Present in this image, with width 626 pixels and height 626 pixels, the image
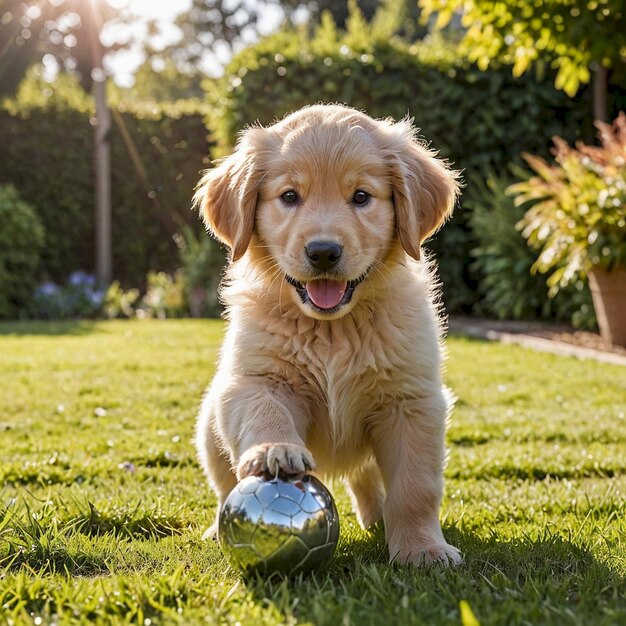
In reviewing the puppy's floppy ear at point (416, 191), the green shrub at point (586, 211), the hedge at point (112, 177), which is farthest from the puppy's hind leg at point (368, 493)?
the hedge at point (112, 177)

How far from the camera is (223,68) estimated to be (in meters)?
10.4

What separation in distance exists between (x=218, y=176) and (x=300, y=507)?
1.44 m

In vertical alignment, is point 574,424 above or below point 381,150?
below

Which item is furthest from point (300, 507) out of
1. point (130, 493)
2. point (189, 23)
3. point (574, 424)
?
point (189, 23)

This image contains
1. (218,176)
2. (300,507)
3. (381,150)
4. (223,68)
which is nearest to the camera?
(300,507)

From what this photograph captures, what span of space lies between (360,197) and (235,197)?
469 millimetres

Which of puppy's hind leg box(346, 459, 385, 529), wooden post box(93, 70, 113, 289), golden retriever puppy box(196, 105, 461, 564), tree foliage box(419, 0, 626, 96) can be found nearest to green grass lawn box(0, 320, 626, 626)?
puppy's hind leg box(346, 459, 385, 529)

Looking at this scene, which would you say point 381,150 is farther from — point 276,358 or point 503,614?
point 503,614

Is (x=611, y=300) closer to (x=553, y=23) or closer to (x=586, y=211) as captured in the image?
(x=586, y=211)

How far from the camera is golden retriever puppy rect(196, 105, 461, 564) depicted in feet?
8.94

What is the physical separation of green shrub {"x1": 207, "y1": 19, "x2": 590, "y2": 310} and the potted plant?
2.73 metres

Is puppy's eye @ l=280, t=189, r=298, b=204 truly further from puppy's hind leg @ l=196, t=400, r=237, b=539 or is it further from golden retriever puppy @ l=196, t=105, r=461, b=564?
puppy's hind leg @ l=196, t=400, r=237, b=539

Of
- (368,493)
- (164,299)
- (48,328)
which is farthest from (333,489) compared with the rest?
(164,299)

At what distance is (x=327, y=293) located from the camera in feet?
9.32
